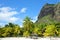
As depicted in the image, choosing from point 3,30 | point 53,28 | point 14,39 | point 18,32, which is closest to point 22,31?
point 18,32

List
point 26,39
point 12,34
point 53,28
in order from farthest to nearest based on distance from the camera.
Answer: point 12,34
point 53,28
point 26,39

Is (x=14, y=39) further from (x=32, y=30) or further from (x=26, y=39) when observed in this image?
(x=32, y=30)

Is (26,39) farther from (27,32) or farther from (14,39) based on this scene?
(27,32)

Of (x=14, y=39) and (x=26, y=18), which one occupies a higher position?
(x=26, y=18)

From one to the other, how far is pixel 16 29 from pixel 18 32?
64.8 inches

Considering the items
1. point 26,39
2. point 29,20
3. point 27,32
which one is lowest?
point 26,39

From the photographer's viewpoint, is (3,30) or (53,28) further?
(3,30)

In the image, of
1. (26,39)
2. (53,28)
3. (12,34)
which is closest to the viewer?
(26,39)

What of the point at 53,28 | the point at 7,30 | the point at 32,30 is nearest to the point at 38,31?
the point at 32,30

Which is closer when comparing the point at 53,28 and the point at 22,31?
the point at 53,28

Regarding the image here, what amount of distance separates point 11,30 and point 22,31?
17.0 feet

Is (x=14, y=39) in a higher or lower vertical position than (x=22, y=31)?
lower

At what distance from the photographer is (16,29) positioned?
8606 centimetres

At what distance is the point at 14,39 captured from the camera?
31641 mm
